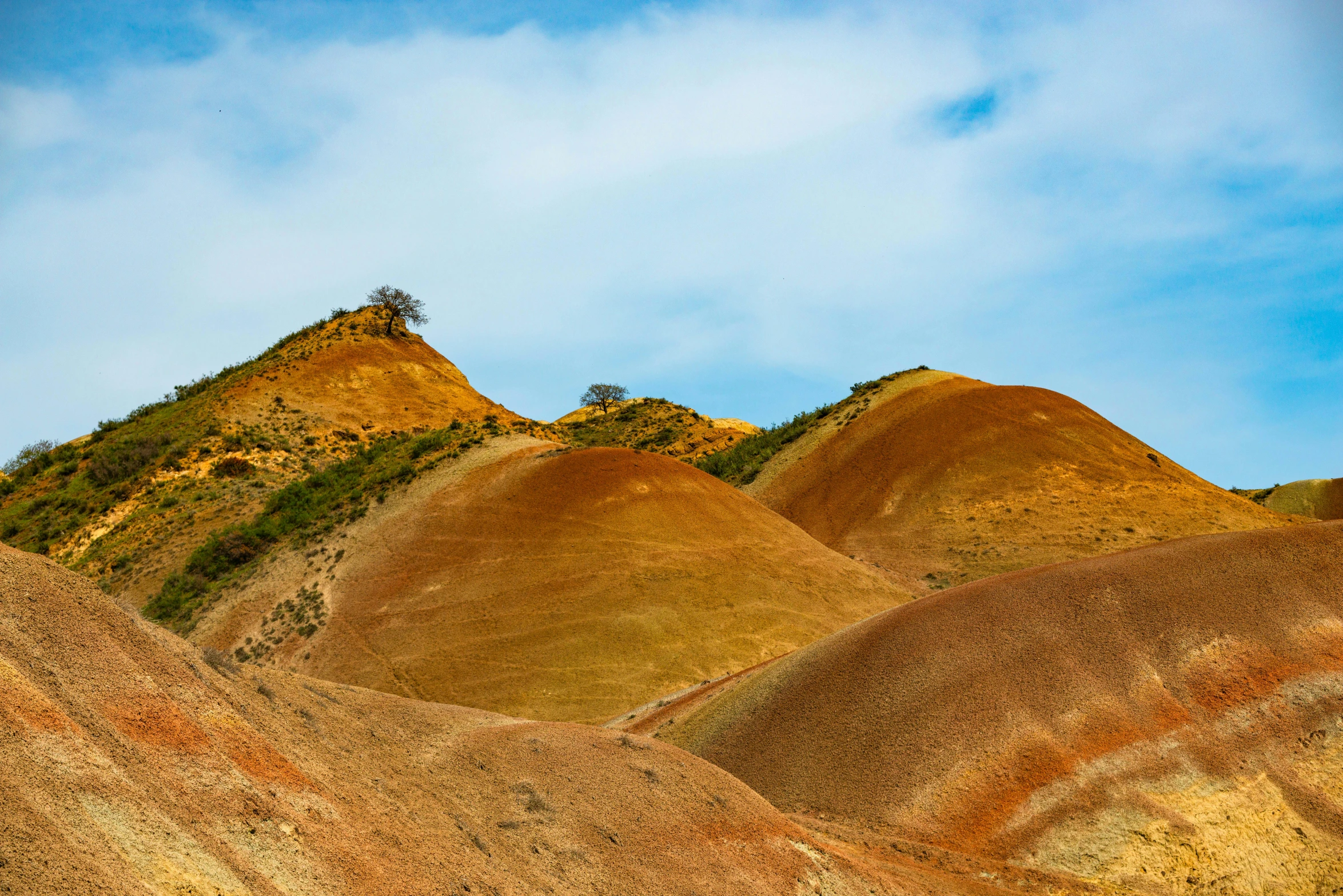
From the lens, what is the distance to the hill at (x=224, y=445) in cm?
3394

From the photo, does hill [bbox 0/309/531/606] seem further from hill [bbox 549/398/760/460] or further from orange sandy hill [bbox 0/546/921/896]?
orange sandy hill [bbox 0/546/921/896]

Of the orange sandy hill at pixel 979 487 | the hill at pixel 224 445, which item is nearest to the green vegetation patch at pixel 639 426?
the hill at pixel 224 445

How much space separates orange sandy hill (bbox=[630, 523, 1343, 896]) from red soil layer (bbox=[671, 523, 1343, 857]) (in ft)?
0.11

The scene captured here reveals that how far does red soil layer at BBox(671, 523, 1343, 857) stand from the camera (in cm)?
1423

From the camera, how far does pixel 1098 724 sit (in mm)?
14820

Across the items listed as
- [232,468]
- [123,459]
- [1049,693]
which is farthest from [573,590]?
[123,459]

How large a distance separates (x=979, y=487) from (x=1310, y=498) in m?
38.3

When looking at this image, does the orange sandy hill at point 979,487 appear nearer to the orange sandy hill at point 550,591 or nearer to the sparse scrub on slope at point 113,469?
the orange sandy hill at point 550,591

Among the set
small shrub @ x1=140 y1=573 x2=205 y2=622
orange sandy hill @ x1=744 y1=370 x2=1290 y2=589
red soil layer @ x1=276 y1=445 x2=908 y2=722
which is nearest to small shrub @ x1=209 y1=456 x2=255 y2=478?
small shrub @ x1=140 y1=573 x2=205 y2=622

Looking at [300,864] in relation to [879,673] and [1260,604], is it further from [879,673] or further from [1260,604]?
[1260,604]

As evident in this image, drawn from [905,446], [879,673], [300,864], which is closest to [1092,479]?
[905,446]

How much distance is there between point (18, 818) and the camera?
19.0 feet

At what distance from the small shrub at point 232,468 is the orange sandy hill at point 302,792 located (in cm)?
2857

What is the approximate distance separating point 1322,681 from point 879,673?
7.07 meters
